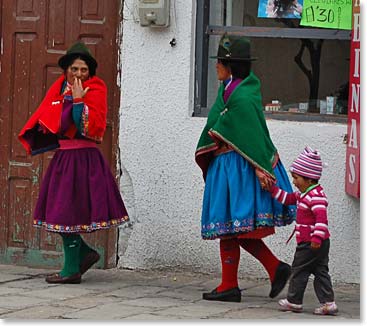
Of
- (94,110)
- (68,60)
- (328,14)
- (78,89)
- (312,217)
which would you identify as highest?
(328,14)

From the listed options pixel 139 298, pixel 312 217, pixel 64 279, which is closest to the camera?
pixel 312 217

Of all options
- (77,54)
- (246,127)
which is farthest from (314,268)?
(77,54)

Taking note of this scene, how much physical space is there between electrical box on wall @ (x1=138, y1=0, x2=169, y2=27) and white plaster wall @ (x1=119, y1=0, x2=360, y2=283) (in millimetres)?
85

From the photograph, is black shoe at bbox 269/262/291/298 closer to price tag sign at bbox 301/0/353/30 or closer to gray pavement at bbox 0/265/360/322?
gray pavement at bbox 0/265/360/322

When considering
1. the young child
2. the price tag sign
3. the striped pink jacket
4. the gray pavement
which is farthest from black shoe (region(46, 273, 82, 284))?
the price tag sign

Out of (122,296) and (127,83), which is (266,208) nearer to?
(122,296)

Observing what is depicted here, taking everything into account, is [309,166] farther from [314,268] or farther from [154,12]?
[154,12]

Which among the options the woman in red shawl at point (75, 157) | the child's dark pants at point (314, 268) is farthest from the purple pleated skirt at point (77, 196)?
the child's dark pants at point (314, 268)

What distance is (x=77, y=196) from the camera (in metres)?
7.69

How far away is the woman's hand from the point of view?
7.55 meters

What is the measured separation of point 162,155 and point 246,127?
1.47 meters

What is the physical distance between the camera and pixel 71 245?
7.82m

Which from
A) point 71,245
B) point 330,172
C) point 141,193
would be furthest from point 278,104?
point 71,245

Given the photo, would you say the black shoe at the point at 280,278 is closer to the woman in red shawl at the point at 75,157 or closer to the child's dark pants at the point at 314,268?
the child's dark pants at the point at 314,268
